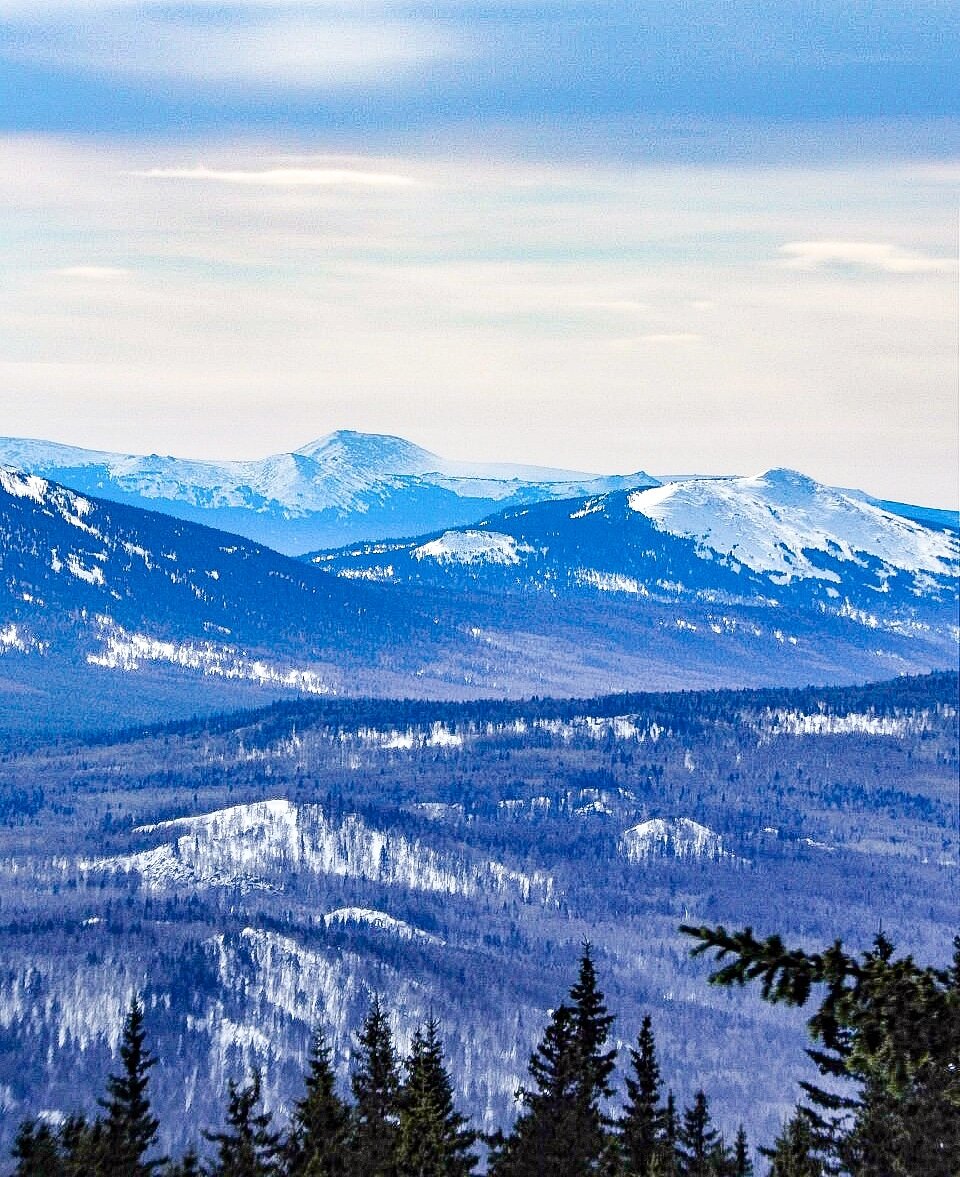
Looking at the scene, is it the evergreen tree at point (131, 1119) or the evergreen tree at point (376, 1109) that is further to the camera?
the evergreen tree at point (131, 1119)

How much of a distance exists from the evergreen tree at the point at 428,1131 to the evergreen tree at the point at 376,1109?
101 centimetres

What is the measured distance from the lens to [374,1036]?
80.5 metres

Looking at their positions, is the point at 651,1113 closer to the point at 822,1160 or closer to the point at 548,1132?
the point at 548,1132

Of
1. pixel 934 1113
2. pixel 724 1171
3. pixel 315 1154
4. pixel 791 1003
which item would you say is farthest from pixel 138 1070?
pixel 791 1003

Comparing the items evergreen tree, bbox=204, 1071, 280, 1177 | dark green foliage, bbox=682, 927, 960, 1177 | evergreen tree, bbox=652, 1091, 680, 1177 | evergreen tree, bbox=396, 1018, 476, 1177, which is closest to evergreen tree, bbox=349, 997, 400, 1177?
evergreen tree, bbox=396, 1018, 476, 1177

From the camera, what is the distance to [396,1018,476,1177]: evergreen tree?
64.0 meters

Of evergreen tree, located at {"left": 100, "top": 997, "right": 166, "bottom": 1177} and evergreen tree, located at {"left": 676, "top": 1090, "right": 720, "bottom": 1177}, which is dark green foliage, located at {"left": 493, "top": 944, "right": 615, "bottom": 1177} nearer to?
evergreen tree, located at {"left": 676, "top": 1090, "right": 720, "bottom": 1177}

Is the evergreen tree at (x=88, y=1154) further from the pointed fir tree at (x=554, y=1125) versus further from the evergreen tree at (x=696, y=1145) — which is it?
the evergreen tree at (x=696, y=1145)

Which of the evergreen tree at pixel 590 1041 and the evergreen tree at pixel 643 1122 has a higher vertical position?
the evergreen tree at pixel 590 1041

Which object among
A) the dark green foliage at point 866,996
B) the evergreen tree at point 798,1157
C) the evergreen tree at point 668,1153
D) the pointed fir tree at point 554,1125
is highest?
the dark green foliage at point 866,996

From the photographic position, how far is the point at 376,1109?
2997 inches

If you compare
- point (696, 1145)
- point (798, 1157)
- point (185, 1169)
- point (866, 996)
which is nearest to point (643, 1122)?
point (696, 1145)

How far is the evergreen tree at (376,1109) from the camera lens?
6694 cm

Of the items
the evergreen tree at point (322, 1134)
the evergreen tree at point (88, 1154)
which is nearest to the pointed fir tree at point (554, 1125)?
the evergreen tree at point (322, 1134)
